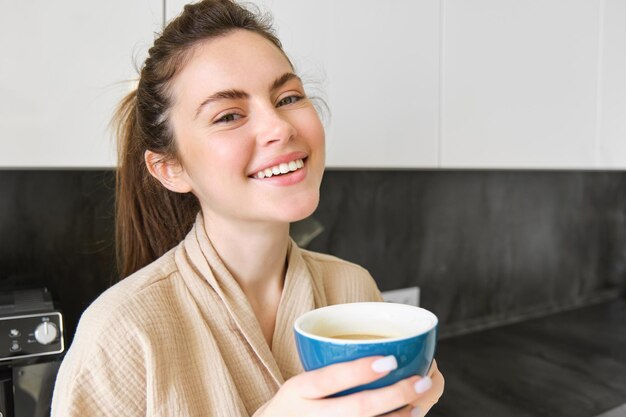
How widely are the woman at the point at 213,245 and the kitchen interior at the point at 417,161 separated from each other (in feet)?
0.45

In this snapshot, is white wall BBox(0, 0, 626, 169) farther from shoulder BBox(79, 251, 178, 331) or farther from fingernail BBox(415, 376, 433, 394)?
fingernail BBox(415, 376, 433, 394)

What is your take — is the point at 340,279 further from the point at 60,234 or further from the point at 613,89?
the point at 613,89

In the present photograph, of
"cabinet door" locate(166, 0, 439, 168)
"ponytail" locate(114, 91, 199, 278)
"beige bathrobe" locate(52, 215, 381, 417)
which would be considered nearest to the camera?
"beige bathrobe" locate(52, 215, 381, 417)

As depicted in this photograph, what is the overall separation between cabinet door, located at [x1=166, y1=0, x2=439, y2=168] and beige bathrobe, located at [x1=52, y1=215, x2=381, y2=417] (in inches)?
14.5

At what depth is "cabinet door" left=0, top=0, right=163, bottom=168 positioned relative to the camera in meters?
0.84

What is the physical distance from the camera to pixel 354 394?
0.48 meters

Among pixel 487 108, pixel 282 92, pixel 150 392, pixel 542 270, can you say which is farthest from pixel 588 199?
pixel 150 392

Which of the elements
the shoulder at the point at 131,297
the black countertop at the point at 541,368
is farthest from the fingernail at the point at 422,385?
the black countertop at the point at 541,368

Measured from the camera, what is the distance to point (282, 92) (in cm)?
78

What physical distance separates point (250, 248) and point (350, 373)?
1.35 feet

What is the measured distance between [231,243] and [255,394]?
0.22 metres

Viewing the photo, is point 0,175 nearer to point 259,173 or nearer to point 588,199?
point 259,173

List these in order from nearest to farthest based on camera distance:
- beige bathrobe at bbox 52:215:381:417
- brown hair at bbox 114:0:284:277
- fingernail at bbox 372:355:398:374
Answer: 1. fingernail at bbox 372:355:398:374
2. beige bathrobe at bbox 52:215:381:417
3. brown hair at bbox 114:0:284:277

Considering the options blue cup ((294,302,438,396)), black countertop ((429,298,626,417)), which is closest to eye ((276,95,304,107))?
blue cup ((294,302,438,396))
